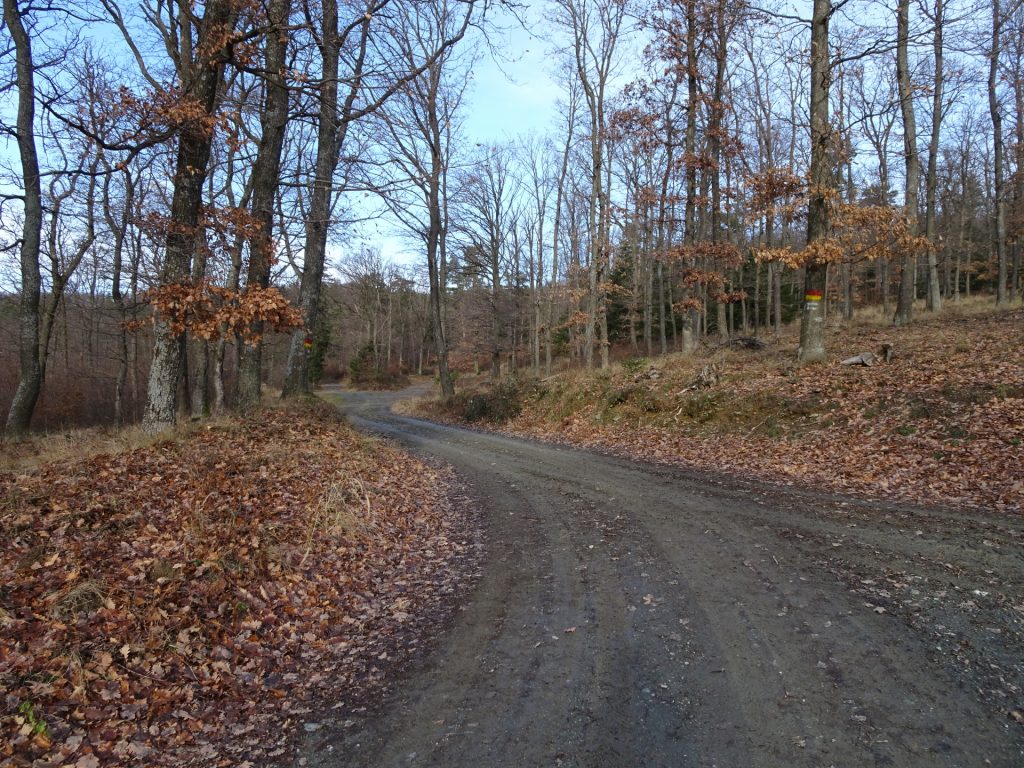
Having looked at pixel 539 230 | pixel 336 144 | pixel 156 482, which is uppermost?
pixel 539 230

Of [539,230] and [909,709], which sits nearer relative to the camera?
[909,709]

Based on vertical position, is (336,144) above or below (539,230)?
below

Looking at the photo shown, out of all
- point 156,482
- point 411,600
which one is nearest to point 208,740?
point 411,600

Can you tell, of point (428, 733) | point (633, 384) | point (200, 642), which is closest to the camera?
point (428, 733)

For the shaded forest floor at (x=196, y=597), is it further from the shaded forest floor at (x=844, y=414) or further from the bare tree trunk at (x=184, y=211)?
the shaded forest floor at (x=844, y=414)

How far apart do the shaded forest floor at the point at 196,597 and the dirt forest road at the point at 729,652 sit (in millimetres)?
545

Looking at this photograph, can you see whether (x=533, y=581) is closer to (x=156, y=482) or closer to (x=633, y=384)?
(x=156, y=482)

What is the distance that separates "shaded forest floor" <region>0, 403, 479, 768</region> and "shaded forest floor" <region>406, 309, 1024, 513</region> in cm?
598

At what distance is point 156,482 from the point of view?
6.28 metres

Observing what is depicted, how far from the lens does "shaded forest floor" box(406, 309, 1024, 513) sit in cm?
803

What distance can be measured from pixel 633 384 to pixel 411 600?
1223cm

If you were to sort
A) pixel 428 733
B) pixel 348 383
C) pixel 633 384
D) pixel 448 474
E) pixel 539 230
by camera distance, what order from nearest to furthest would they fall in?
pixel 428 733 → pixel 448 474 → pixel 633 384 → pixel 539 230 → pixel 348 383

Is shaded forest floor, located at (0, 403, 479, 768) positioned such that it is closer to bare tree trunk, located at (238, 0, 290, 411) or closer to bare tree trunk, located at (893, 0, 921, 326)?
bare tree trunk, located at (238, 0, 290, 411)

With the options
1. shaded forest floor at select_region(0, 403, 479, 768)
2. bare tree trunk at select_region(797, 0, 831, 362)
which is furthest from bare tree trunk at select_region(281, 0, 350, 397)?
bare tree trunk at select_region(797, 0, 831, 362)
